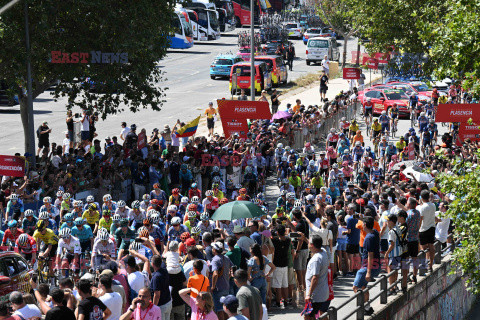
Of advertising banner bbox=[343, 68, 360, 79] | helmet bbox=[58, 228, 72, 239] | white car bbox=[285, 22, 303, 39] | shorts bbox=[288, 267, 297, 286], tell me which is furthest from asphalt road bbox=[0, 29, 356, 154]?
shorts bbox=[288, 267, 297, 286]


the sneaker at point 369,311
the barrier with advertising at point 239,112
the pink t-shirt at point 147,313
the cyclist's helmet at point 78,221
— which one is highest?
the barrier with advertising at point 239,112

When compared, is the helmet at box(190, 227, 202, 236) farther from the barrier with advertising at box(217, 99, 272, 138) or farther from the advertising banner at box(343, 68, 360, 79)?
the advertising banner at box(343, 68, 360, 79)

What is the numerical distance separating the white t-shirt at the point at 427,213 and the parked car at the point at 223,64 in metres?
35.5

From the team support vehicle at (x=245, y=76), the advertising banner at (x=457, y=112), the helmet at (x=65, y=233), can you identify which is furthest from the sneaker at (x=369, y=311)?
the team support vehicle at (x=245, y=76)

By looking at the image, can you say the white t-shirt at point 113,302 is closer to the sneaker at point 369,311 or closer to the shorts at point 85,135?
the sneaker at point 369,311

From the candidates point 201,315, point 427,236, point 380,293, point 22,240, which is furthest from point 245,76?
point 201,315

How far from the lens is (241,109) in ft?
78.9

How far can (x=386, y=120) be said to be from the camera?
3331 centimetres

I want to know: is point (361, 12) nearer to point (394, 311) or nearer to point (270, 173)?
point (270, 173)

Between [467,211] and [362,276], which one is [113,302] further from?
[467,211]

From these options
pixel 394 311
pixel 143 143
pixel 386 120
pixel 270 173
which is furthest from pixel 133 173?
pixel 386 120

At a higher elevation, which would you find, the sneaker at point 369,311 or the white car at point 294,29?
the white car at point 294,29

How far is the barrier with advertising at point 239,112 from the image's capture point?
24.0 metres

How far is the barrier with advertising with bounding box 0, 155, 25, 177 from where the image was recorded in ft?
62.0
